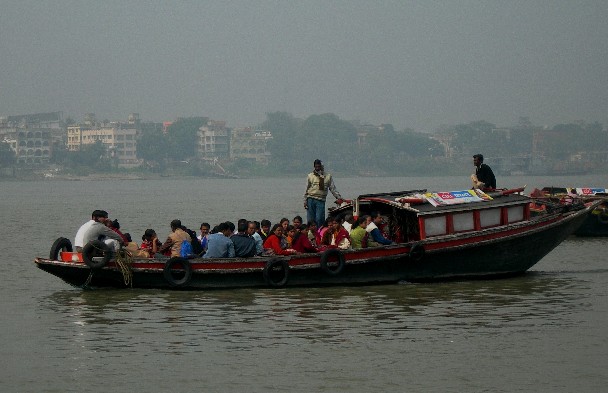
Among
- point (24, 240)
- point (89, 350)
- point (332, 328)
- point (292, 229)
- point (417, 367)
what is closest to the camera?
point (417, 367)

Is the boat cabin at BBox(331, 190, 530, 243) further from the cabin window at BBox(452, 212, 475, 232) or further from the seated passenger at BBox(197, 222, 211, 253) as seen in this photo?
the seated passenger at BBox(197, 222, 211, 253)

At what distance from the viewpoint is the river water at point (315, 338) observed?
15.0m

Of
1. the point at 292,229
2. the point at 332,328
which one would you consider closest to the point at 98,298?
the point at 292,229

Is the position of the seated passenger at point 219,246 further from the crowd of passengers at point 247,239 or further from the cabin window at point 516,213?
the cabin window at point 516,213

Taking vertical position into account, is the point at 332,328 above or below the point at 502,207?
below

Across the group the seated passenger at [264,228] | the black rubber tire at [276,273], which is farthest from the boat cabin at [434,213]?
the black rubber tire at [276,273]

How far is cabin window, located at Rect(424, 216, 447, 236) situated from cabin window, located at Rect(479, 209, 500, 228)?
0.87 meters

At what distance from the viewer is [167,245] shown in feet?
76.3

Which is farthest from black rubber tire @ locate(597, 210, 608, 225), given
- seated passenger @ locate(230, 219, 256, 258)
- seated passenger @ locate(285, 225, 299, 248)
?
seated passenger @ locate(230, 219, 256, 258)

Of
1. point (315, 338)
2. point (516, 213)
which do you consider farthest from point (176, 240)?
point (516, 213)

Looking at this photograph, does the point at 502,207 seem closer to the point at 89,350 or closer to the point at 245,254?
the point at 245,254

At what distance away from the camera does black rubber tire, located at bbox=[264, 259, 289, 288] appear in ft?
73.8

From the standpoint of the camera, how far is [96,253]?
22.4 metres

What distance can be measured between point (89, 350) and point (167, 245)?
6.36 meters
